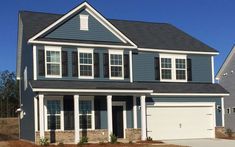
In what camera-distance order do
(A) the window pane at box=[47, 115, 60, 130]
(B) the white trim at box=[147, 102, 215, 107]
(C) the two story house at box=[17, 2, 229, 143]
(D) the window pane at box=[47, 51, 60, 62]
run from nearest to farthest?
1. (A) the window pane at box=[47, 115, 60, 130]
2. (C) the two story house at box=[17, 2, 229, 143]
3. (D) the window pane at box=[47, 51, 60, 62]
4. (B) the white trim at box=[147, 102, 215, 107]

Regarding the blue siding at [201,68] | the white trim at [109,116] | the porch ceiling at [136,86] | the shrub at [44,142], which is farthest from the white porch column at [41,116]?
the blue siding at [201,68]

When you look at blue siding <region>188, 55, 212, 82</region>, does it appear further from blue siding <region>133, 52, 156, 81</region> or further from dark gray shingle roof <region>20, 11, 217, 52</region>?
blue siding <region>133, 52, 156, 81</region>

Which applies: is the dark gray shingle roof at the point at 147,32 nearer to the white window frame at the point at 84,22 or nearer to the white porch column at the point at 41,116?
the white window frame at the point at 84,22

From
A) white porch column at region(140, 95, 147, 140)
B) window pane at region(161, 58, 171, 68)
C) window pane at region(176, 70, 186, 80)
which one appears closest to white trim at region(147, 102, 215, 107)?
white porch column at region(140, 95, 147, 140)

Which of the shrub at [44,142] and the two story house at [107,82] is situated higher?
the two story house at [107,82]

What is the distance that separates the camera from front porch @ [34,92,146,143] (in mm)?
28344

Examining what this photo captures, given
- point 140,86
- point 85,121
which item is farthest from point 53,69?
point 140,86

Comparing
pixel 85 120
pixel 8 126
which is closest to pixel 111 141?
pixel 85 120

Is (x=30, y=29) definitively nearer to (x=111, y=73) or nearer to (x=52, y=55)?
(x=52, y=55)

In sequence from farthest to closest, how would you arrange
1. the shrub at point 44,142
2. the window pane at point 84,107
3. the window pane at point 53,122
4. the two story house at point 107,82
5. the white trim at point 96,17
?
1. the window pane at point 84,107
2. the white trim at point 96,17
3. the two story house at point 107,82
4. the window pane at point 53,122
5. the shrub at point 44,142

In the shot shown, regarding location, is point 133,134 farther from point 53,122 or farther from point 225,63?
point 225,63

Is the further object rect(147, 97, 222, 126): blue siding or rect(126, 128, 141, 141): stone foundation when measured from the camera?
rect(147, 97, 222, 126): blue siding

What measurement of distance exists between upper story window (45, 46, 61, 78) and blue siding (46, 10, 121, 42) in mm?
969

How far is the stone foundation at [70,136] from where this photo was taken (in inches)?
1127
